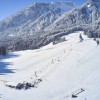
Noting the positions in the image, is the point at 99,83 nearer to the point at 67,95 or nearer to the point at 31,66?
the point at 67,95

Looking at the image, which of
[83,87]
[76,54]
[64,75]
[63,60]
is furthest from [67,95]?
[76,54]

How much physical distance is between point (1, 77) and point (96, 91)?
1639 inches

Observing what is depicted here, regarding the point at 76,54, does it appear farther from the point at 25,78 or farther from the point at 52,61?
the point at 25,78

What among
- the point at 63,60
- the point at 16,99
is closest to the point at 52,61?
the point at 63,60

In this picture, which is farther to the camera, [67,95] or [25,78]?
[25,78]

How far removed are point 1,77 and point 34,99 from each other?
33.8 meters

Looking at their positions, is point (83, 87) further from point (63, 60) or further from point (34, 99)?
point (63, 60)

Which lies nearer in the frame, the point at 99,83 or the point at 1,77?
the point at 99,83

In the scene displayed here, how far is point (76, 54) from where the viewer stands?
130m

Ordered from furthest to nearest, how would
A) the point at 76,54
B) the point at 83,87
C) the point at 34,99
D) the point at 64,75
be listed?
the point at 76,54 → the point at 64,75 → the point at 83,87 → the point at 34,99

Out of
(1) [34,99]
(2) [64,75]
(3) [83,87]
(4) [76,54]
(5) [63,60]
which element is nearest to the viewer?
(1) [34,99]

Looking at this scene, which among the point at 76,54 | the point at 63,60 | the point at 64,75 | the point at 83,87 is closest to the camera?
the point at 83,87

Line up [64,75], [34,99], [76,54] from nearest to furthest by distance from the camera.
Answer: [34,99], [64,75], [76,54]

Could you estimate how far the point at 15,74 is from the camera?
110250 mm
